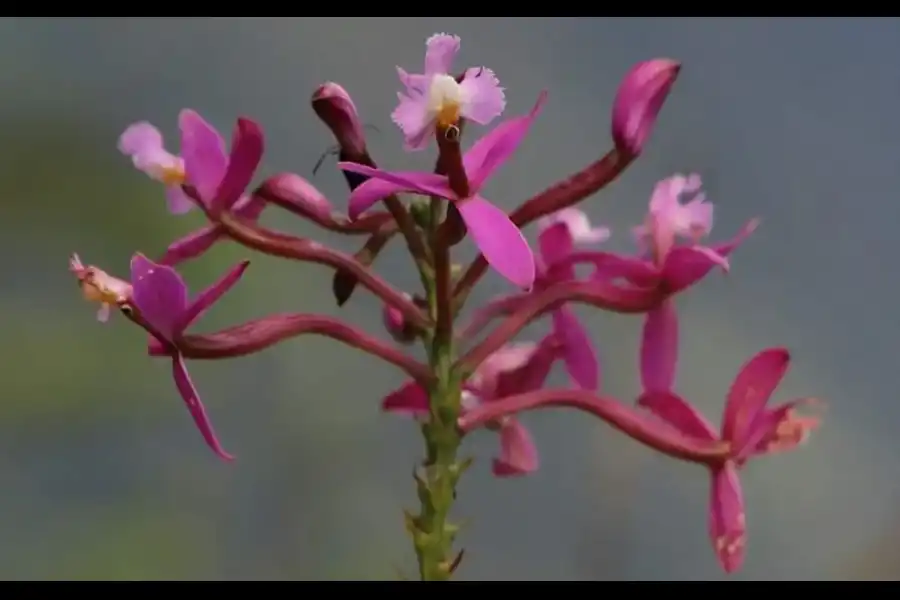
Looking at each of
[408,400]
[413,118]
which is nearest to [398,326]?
[408,400]

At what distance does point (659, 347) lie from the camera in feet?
1.93

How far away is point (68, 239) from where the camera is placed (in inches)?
46.1

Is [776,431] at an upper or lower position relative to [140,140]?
lower

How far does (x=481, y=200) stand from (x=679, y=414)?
0.64 feet

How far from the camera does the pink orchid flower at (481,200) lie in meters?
0.44

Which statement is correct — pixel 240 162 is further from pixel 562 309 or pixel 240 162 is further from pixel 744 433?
pixel 744 433

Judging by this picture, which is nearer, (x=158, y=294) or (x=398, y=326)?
(x=158, y=294)

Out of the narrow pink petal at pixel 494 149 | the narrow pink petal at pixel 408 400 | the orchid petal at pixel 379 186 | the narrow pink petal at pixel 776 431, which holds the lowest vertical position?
the narrow pink petal at pixel 776 431

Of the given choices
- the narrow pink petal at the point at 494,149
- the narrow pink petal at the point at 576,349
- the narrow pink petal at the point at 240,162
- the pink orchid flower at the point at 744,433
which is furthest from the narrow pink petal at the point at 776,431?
the narrow pink petal at the point at 240,162

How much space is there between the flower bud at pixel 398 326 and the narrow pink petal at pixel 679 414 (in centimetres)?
15

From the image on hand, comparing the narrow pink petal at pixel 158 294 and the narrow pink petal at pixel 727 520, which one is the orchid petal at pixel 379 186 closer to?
the narrow pink petal at pixel 158 294

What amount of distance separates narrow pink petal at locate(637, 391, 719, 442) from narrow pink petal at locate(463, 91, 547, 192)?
0.19 m

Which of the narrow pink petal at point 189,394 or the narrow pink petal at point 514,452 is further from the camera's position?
the narrow pink petal at point 514,452
